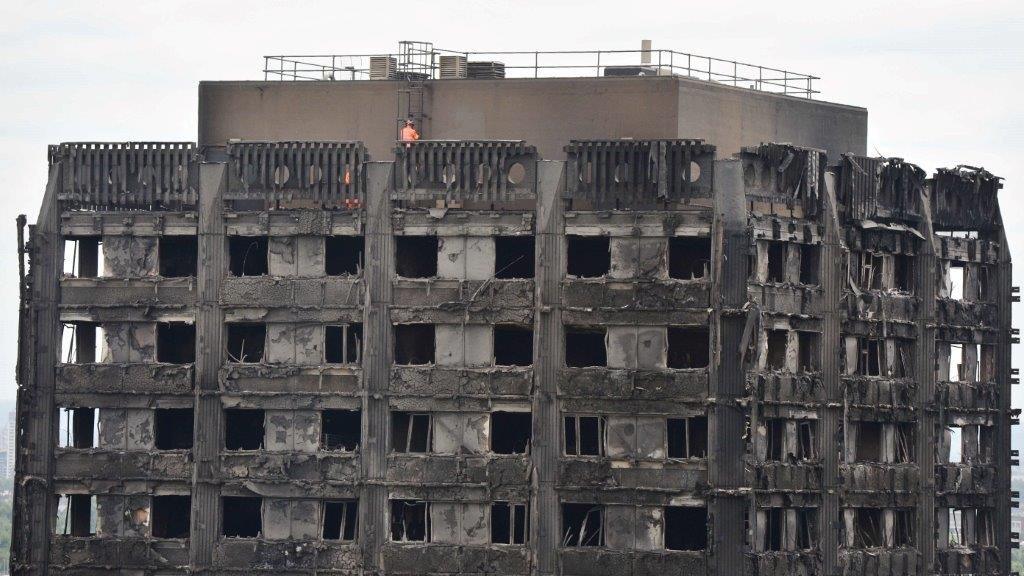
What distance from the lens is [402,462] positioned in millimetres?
89312

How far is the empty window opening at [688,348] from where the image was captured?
89.4 m

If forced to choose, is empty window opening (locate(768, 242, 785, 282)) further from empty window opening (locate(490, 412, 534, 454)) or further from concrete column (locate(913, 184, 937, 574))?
empty window opening (locate(490, 412, 534, 454))

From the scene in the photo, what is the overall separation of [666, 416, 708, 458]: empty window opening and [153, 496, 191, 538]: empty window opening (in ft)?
64.7

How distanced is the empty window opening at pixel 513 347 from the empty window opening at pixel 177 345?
41.8 ft

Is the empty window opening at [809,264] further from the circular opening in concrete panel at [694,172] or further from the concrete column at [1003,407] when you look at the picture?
the concrete column at [1003,407]

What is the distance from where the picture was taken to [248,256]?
305ft

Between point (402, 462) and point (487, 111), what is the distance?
14777mm

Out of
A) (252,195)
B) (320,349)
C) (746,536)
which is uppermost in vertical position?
(252,195)

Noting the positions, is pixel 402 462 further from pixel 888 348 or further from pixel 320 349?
pixel 888 348

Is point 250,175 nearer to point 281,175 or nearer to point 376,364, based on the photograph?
point 281,175

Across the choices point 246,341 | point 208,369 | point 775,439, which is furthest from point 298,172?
point 775,439

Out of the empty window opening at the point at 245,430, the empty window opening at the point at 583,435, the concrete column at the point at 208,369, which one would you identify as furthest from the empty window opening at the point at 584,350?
the concrete column at the point at 208,369

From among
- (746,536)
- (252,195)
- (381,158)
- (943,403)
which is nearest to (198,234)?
(252,195)

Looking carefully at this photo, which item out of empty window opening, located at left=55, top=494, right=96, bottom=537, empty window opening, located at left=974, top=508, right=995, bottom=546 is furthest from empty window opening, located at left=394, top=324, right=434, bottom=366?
empty window opening, located at left=974, top=508, right=995, bottom=546
